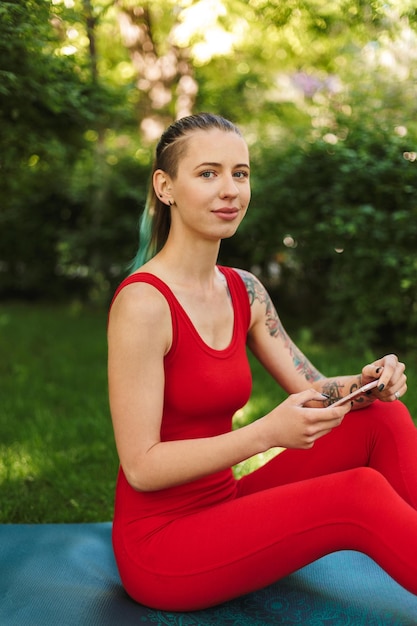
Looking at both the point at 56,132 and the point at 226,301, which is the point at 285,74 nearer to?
the point at 56,132

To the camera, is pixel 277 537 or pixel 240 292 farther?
pixel 240 292

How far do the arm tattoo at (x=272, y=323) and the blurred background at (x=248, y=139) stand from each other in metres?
1.12

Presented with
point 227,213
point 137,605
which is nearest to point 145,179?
point 227,213

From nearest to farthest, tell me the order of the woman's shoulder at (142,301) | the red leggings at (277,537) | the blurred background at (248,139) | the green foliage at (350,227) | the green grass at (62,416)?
the red leggings at (277,537) < the woman's shoulder at (142,301) < the green grass at (62,416) < the blurred background at (248,139) < the green foliage at (350,227)

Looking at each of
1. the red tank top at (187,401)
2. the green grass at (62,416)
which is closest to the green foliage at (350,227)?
the green grass at (62,416)

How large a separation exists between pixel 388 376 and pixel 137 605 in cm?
93

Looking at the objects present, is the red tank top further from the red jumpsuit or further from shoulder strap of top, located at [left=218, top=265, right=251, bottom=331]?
shoulder strap of top, located at [left=218, top=265, right=251, bottom=331]

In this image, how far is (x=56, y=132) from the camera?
3.63 m

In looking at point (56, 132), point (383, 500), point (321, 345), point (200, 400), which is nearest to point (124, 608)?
point (200, 400)

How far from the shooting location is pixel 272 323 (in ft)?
7.41

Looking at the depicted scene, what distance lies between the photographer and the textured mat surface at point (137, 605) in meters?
Result: 1.88

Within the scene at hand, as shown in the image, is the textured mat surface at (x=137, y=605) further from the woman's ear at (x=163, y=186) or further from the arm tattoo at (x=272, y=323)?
the woman's ear at (x=163, y=186)

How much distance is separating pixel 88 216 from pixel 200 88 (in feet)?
6.34

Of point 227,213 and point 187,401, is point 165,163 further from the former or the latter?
point 187,401
